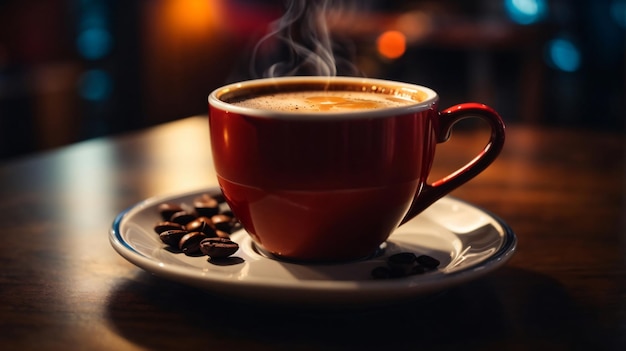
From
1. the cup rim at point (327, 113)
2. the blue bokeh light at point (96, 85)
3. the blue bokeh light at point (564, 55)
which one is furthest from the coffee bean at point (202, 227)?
the blue bokeh light at point (564, 55)

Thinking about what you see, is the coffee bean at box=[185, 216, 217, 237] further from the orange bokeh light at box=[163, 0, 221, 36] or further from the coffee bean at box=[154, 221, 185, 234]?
the orange bokeh light at box=[163, 0, 221, 36]

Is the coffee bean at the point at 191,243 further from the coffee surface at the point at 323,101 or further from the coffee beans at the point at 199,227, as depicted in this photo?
the coffee surface at the point at 323,101

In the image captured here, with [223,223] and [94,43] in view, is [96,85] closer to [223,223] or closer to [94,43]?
[94,43]

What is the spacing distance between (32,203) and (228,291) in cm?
54

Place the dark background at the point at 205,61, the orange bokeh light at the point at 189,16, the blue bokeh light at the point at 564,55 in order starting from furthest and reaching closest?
the blue bokeh light at the point at 564,55
the orange bokeh light at the point at 189,16
the dark background at the point at 205,61

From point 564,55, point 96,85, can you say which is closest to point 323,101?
point 96,85

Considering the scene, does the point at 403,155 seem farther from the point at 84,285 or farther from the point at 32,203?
the point at 32,203

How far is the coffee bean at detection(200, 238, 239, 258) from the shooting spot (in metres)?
0.66

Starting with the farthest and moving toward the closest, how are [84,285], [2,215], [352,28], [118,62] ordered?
[352,28] → [118,62] → [2,215] → [84,285]

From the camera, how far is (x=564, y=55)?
15.9ft

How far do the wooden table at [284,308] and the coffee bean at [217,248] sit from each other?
4 cm

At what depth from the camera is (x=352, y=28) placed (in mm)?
4281

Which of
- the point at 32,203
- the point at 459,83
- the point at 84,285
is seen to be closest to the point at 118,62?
the point at 459,83

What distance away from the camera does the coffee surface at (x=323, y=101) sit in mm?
730
